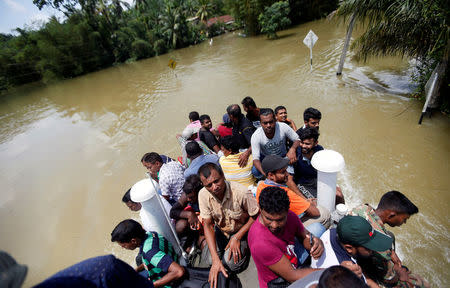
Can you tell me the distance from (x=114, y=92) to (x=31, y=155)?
354 inches

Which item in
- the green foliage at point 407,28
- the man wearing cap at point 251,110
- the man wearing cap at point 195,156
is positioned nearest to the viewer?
the man wearing cap at point 195,156

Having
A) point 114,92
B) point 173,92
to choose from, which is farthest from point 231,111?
point 114,92

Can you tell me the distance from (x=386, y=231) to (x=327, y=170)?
2.81ft

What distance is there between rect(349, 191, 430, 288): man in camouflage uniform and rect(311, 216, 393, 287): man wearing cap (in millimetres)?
197

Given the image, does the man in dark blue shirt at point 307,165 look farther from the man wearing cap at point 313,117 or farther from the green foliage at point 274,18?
the green foliage at point 274,18

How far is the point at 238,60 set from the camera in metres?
18.1

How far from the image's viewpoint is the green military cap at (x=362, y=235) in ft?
5.77

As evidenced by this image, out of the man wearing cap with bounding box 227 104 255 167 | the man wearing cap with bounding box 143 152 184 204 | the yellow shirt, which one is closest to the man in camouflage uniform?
the yellow shirt

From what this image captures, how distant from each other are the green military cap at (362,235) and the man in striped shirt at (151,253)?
171 centimetres

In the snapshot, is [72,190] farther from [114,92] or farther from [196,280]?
[114,92]

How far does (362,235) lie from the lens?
1759mm

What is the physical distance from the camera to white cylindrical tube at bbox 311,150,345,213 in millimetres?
2225

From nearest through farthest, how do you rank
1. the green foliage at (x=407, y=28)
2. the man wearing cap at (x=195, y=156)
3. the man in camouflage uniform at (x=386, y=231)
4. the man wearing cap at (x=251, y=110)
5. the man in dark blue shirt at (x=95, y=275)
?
1. the man in dark blue shirt at (x=95, y=275)
2. the man in camouflage uniform at (x=386, y=231)
3. the man wearing cap at (x=195, y=156)
4. the man wearing cap at (x=251, y=110)
5. the green foliage at (x=407, y=28)

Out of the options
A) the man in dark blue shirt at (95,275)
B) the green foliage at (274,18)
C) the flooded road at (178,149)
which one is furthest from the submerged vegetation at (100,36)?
the man in dark blue shirt at (95,275)
